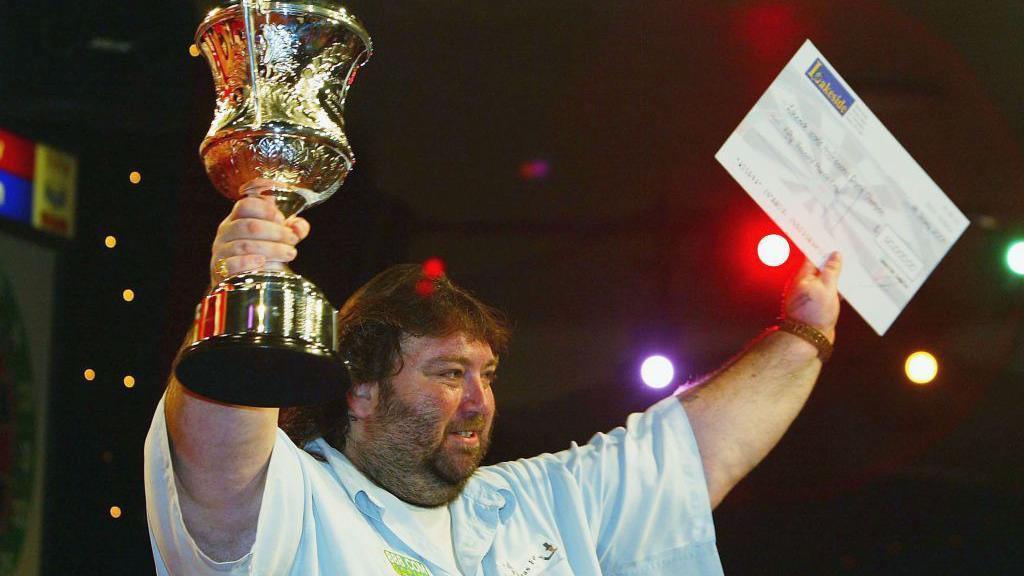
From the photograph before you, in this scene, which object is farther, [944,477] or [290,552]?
[944,477]

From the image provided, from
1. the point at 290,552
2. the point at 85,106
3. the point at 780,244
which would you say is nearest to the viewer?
the point at 290,552

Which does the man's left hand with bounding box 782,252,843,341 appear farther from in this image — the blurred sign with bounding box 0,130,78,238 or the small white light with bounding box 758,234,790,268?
the blurred sign with bounding box 0,130,78,238

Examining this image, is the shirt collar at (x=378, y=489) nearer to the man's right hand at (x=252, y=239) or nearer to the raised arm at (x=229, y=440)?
the raised arm at (x=229, y=440)

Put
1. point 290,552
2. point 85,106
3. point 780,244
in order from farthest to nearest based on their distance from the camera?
1. point 780,244
2. point 85,106
3. point 290,552

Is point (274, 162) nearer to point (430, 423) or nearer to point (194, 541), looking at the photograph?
point (194, 541)

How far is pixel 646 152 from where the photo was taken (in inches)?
95.7

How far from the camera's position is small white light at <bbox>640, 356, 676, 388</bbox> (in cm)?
244

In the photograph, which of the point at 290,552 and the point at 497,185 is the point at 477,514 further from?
the point at 497,185

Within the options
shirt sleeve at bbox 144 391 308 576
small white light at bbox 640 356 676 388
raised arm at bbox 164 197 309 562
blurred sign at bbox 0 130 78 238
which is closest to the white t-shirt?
shirt sleeve at bbox 144 391 308 576

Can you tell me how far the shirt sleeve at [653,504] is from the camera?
194 centimetres

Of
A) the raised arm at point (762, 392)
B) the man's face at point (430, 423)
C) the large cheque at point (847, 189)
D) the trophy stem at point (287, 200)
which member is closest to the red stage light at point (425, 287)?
the man's face at point (430, 423)

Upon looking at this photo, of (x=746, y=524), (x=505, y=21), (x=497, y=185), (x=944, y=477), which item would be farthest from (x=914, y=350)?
(x=505, y=21)

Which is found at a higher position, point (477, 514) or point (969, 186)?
point (969, 186)

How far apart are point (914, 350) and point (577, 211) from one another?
84 centimetres
